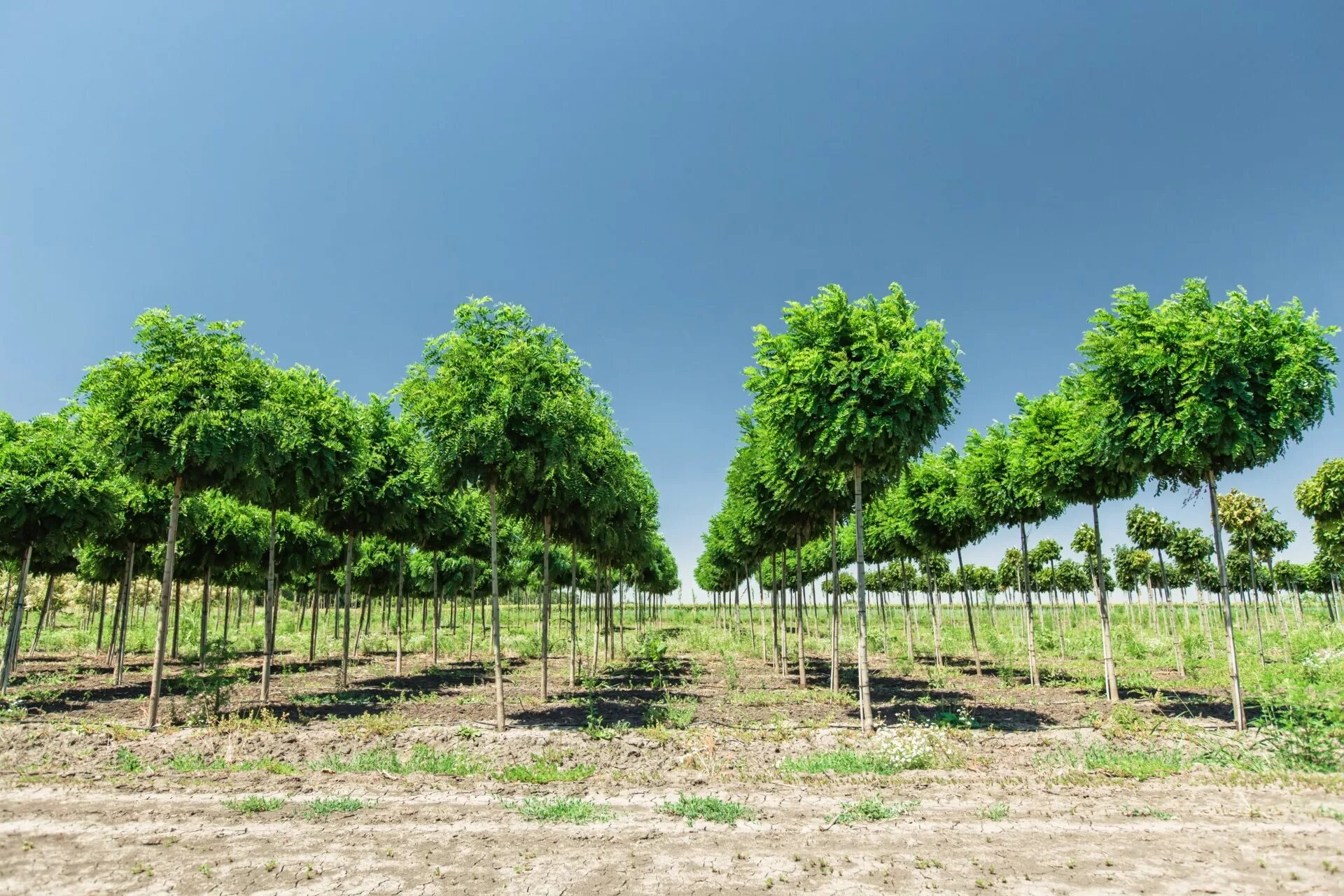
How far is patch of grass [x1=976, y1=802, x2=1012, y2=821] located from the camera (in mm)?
6898

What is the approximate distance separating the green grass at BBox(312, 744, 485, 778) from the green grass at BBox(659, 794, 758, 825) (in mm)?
3569

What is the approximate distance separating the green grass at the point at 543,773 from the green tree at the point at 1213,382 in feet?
35.3

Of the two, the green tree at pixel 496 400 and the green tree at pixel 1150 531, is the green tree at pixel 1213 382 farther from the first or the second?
the green tree at pixel 1150 531

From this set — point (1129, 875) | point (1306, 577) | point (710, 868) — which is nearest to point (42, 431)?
point (710, 868)

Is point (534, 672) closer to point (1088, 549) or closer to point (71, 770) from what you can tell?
point (71, 770)

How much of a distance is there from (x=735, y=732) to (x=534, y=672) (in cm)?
1500

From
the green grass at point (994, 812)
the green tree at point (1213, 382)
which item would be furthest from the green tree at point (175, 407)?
the green tree at point (1213, 382)

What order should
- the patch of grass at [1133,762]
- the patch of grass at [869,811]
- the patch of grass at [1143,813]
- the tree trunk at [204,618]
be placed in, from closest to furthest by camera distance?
the patch of grass at [1143,813], the patch of grass at [869,811], the patch of grass at [1133,762], the tree trunk at [204,618]

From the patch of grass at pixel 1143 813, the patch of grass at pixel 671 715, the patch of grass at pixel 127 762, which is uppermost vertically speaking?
the patch of grass at pixel 1143 813

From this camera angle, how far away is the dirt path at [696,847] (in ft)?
17.6

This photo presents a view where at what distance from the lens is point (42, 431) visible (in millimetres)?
15461

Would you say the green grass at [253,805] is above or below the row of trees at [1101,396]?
below

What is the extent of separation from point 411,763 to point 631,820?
4.43 m

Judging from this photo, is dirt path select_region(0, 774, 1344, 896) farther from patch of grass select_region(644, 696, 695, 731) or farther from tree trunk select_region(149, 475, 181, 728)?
patch of grass select_region(644, 696, 695, 731)
